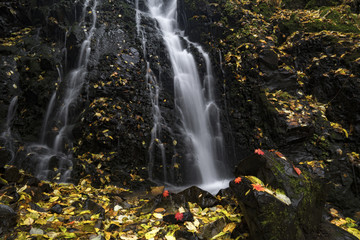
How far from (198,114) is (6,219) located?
19.0 ft

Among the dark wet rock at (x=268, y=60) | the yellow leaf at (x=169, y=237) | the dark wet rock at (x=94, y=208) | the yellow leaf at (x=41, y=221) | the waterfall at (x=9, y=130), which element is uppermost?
the dark wet rock at (x=268, y=60)

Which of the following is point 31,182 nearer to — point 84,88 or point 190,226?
point 190,226

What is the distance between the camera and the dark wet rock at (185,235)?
2.47m

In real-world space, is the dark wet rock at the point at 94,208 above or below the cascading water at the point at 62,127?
below

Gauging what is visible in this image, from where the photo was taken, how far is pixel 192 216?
2891 millimetres

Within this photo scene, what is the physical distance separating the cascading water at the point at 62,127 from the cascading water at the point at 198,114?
2668 mm

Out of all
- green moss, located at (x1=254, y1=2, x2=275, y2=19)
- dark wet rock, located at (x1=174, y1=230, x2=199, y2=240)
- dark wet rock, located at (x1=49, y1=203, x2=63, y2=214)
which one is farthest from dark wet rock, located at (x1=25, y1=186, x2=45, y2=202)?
green moss, located at (x1=254, y1=2, x2=275, y2=19)

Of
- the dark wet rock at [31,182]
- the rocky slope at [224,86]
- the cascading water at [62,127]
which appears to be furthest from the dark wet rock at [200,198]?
the cascading water at [62,127]

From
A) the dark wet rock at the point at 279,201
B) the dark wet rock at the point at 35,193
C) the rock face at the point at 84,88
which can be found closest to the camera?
the dark wet rock at the point at 279,201

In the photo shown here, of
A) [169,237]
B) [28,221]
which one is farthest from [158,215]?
[28,221]

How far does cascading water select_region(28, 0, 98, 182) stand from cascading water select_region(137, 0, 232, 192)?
2668mm

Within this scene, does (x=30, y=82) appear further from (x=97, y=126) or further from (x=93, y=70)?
(x=97, y=126)

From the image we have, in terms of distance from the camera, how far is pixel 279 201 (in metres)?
2.22

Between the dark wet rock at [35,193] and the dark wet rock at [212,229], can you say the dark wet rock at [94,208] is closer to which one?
the dark wet rock at [35,193]
